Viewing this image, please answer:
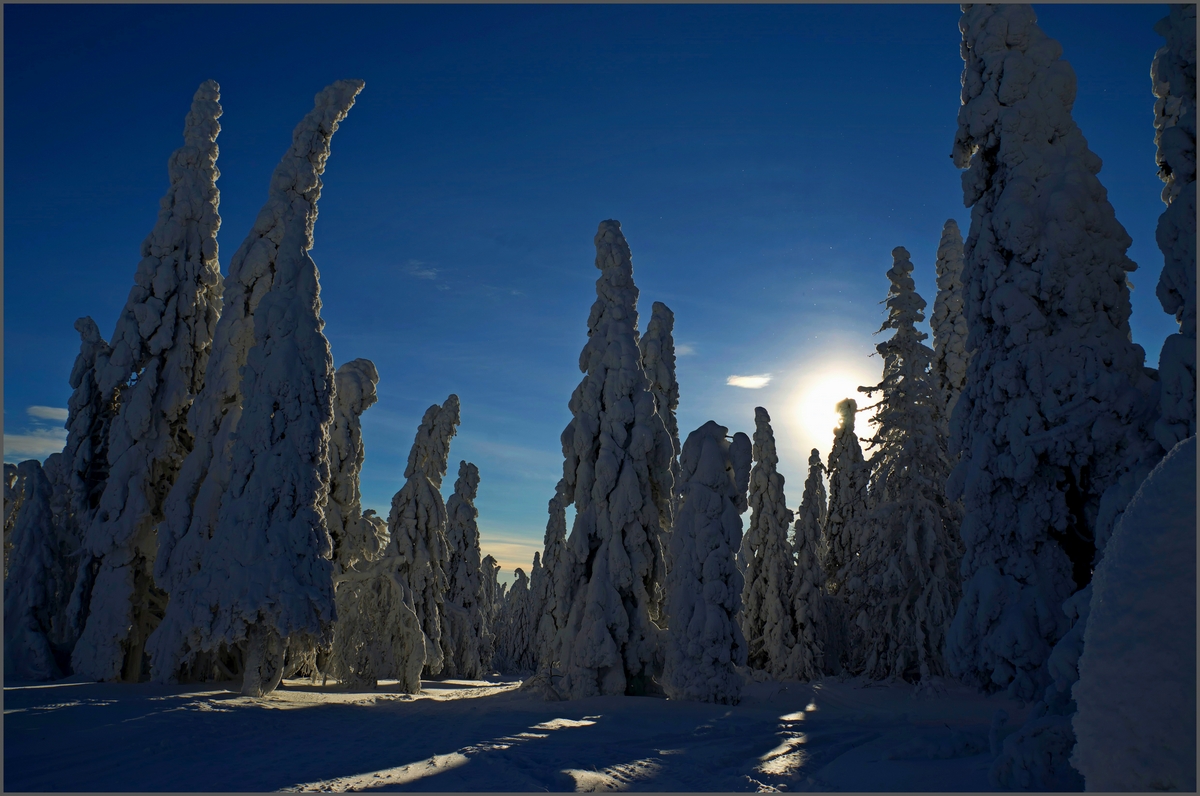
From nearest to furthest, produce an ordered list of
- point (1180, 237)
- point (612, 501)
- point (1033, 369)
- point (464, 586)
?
point (1180, 237), point (1033, 369), point (612, 501), point (464, 586)

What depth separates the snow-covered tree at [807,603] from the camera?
26438 millimetres

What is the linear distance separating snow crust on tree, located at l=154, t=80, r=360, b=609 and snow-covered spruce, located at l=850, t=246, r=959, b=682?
1945 centimetres

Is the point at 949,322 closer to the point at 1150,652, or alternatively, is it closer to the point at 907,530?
the point at 907,530

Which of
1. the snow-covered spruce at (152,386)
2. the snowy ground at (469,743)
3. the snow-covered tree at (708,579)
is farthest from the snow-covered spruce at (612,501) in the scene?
the snow-covered spruce at (152,386)

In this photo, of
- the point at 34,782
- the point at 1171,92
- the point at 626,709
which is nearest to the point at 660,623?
the point at 626,709

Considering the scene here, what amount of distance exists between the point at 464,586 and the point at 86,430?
20127 millimetres

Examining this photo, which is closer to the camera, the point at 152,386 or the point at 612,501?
the point at 612,501

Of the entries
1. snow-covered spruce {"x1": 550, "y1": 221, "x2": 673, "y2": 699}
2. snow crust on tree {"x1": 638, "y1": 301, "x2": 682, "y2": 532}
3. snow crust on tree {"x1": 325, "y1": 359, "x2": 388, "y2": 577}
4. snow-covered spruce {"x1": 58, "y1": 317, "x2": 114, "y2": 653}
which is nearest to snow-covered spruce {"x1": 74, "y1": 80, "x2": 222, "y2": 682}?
A: snow-covered spruce {"x1": 58, "y1": 317, "x2": 114, "y2": 653}

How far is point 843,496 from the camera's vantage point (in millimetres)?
30359

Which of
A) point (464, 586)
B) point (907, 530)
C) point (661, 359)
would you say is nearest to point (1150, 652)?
point (907, 530)

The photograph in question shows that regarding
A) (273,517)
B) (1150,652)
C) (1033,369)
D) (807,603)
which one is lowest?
(807,603)

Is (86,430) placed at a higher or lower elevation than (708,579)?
higher

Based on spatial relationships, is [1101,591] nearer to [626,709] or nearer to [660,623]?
[626,709]

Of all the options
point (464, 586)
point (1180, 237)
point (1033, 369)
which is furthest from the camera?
point (464, 586)
